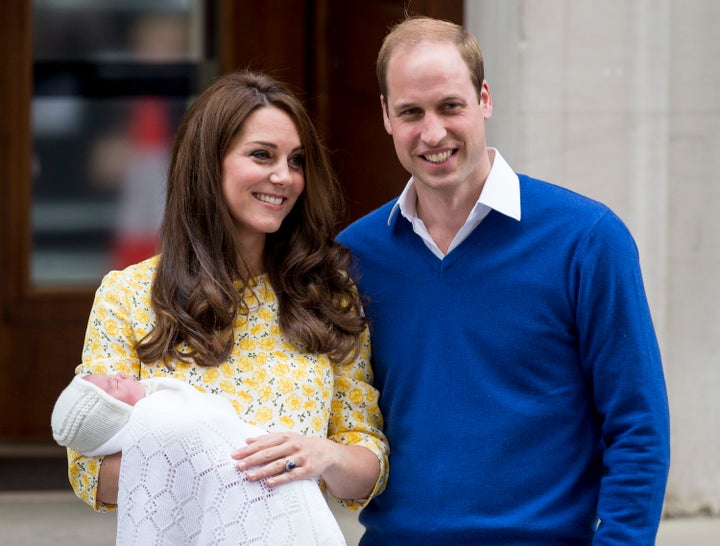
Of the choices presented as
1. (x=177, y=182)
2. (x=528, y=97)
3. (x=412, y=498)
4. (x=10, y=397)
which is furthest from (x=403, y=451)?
(x=10, y=397)

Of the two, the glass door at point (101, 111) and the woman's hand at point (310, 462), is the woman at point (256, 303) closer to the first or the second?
the woman's hand at point (310, 462)

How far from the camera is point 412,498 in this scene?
322 centimetres

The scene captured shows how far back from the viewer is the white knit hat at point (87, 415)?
9.53 ft

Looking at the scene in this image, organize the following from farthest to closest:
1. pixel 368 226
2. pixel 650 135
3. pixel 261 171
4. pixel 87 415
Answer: pixel 650 135 → pixel 368 226 → pixel 261 171 → pixel 87 415

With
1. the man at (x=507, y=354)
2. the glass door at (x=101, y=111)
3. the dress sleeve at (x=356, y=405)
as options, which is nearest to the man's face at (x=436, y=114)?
the man at (x=507, y=354)

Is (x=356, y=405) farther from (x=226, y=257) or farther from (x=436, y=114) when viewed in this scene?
(x=436, y=114)

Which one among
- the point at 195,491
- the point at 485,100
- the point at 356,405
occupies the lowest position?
the point at 195,491

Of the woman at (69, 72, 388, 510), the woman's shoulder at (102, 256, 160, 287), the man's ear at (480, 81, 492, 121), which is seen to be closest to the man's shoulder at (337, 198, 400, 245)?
the woman at (69, 72, 388, 510)

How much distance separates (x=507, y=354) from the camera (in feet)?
10.3

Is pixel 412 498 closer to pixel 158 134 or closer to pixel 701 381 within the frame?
pixel 701 381

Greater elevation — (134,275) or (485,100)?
(485,100)

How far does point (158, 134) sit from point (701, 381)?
3.16 meters

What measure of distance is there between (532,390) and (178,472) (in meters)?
0.88

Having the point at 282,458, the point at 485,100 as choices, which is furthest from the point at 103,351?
the point at 485,100
